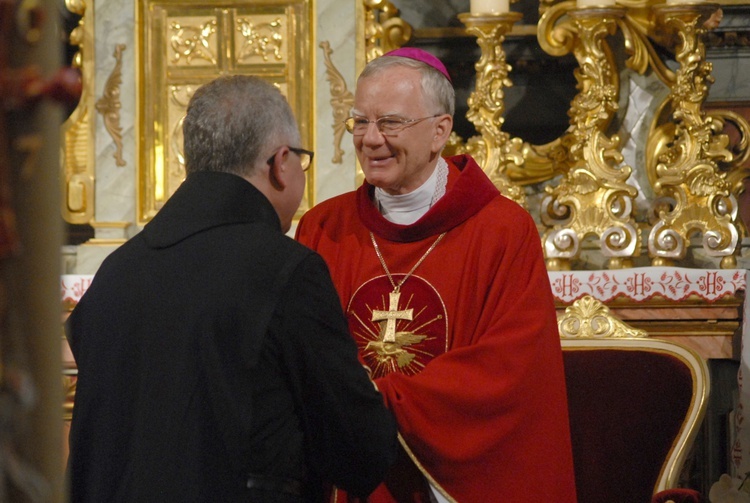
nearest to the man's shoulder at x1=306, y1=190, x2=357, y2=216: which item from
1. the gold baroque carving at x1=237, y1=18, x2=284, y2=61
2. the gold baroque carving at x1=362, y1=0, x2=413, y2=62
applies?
the gold baroque carving at x1=362, y1=0, x2=413, y2=62

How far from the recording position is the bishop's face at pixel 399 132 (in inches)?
112

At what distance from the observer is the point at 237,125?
6.78 feet

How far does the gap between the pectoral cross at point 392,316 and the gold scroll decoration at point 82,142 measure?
2.32 metres

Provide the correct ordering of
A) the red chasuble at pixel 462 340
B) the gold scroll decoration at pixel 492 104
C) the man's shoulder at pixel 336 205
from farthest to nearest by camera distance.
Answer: the gold scroll decoration at pixel 492 104 → the man's shoulder at pixel 336 205 → the red chasuble at pixel 462 340

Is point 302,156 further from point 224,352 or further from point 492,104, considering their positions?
point 492,104

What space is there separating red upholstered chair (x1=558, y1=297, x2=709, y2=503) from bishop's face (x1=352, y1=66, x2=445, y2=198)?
1094 millimetres

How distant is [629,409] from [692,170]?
4.30 feet

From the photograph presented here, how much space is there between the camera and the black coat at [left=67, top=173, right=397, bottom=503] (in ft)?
6.38

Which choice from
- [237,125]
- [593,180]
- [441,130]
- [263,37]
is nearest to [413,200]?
[441,130]

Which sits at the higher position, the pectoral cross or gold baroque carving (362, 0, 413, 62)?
gold baroque carving (362, 0, 413, 62)

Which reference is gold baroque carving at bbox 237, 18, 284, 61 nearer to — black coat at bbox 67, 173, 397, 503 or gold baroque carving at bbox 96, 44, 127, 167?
gold baroque carving at bbox 96, 44, 127, 167

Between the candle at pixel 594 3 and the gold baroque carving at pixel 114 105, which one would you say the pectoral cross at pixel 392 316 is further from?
the gold baroque carving at pixel 114 105

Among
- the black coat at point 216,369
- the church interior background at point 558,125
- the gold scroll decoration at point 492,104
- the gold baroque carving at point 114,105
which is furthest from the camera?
the gold baroque carving at point 114,105

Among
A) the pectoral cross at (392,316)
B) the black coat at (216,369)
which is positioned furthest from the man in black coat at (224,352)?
the pectoral cross at (392,316)
